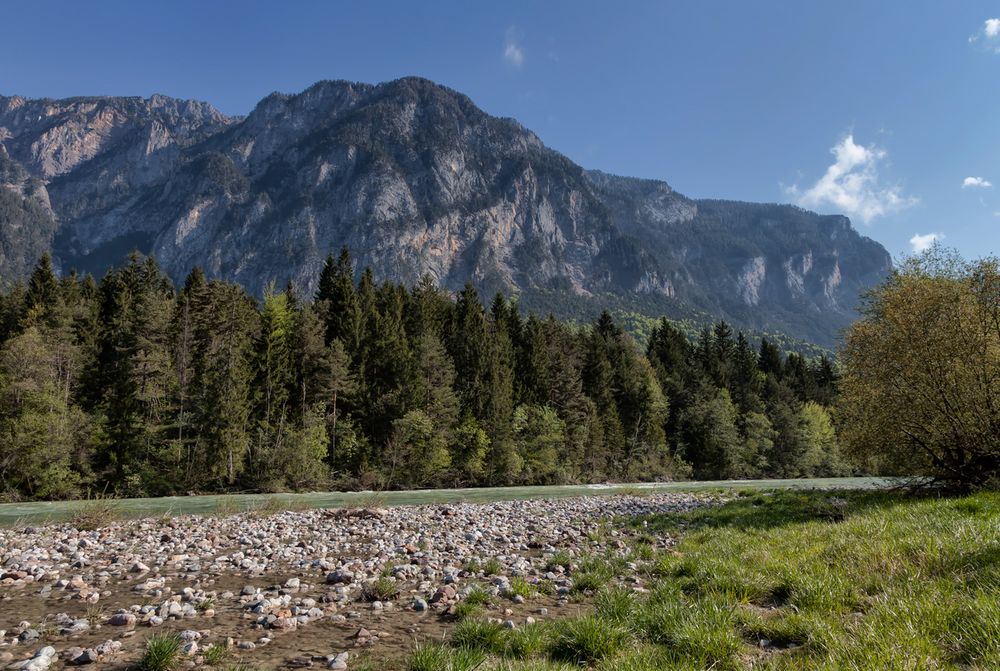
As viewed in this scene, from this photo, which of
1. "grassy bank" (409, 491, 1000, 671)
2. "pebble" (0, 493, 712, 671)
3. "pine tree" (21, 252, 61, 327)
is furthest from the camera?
"pine tree" (21, 252, 61, 327)

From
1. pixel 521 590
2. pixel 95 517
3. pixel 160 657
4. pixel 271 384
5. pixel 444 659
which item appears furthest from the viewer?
pixel 271 384

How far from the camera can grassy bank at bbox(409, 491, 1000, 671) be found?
4.77m

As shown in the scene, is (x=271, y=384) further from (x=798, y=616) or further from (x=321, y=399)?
(x=798, y=616)

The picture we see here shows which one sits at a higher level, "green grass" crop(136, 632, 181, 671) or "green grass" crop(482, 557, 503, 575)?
"green grass" crop(136, 632, 181, 671)

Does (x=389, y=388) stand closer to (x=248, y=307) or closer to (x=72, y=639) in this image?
(x=248, y=307)

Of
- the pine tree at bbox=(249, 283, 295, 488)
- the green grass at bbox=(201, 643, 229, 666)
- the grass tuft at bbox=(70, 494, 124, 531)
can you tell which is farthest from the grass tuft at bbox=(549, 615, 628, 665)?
the pine tree at bbox=(249, 283, 295, 488)

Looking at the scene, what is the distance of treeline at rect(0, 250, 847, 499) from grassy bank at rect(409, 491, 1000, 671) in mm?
46213

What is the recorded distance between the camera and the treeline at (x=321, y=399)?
43.8m

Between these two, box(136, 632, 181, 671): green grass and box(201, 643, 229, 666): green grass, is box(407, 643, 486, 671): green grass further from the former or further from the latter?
box(136, 632, 181, 671): green grass

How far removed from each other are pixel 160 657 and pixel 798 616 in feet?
24.9

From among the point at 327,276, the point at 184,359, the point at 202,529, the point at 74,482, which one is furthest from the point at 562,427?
the point at 202,529

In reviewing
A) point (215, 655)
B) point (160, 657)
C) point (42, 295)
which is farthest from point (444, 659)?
point (42, 295)

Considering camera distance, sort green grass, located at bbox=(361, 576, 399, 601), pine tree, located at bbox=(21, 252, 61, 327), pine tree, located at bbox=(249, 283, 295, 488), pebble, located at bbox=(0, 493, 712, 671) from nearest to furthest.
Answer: pebble, located at bbox=(0, 493, 712, 671)
green grass, located at bbox=(361, 576, 399, 601)
pine tree, located at bbox=(21, 252, 61, 327)
pine tree, located at bbox=(249, 283, 295, 488)

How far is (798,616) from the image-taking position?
20.1 ft
